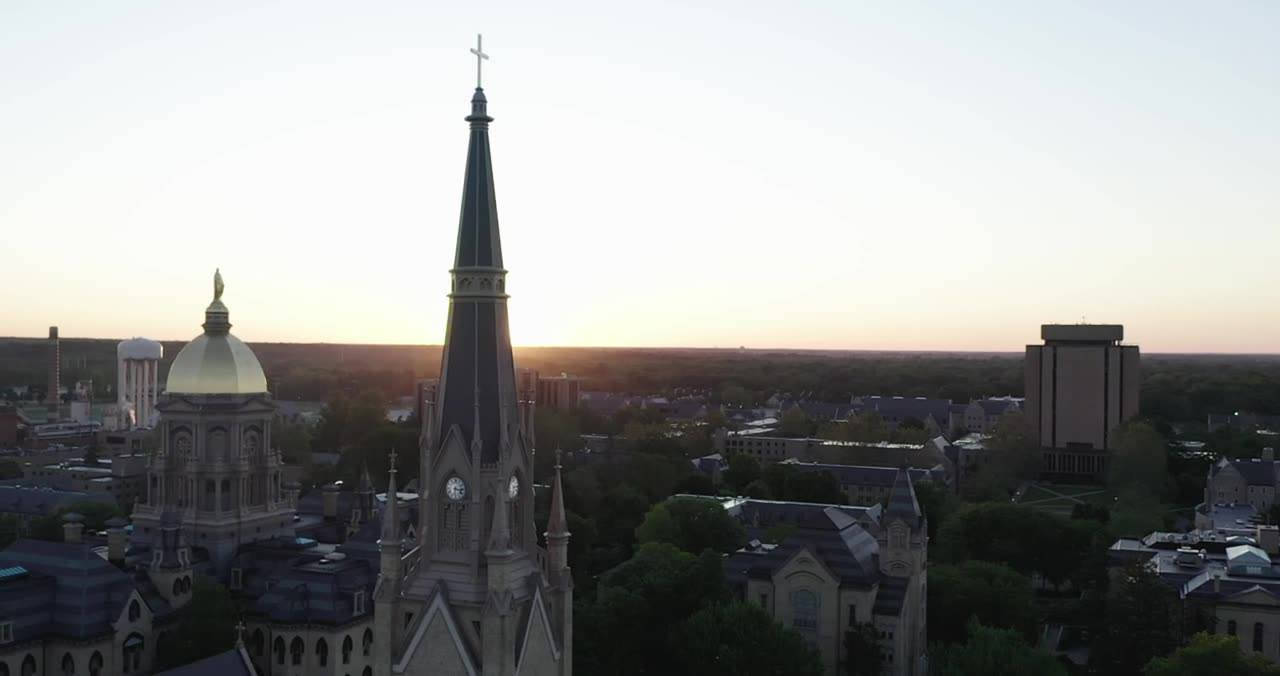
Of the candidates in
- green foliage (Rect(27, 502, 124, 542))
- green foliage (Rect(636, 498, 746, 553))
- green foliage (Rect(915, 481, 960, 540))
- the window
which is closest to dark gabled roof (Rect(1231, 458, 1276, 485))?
green foliage (Rect(915, 481, 960, 540))

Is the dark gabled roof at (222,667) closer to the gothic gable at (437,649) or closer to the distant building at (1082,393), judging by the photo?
the gothic gable at (437,649)

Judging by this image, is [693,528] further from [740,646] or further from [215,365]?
[215,365]

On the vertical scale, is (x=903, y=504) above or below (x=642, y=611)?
above

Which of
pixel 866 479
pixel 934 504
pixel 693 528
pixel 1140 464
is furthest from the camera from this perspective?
pixel 866 479

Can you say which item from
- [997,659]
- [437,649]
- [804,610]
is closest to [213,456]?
[804,610]

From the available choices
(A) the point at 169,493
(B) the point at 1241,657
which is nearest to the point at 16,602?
(A) the point at 169,493

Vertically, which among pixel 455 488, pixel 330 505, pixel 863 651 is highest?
pixel 455 488
